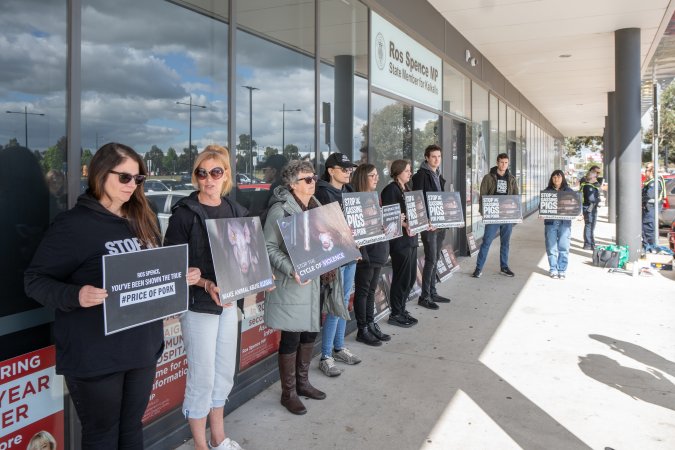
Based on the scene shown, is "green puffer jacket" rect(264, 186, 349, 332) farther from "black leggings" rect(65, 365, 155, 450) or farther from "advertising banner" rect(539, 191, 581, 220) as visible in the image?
"advertising banner" rect(539, 191, 581, 220)

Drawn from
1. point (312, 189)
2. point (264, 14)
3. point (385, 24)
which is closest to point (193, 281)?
point (312, 189)

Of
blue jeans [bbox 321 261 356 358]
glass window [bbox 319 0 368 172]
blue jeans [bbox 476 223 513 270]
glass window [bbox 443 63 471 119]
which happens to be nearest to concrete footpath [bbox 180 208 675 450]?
blue jeans [bbox 321 261 356 358]

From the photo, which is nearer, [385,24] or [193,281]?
[193,281]

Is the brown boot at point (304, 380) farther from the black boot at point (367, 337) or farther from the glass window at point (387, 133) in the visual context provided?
the glass window at point (387, 133)

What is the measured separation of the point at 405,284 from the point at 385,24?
3.12m

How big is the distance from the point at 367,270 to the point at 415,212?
102 cm

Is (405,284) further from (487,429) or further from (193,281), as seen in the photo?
(193,281)

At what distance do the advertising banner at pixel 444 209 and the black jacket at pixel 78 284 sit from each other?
4140 millimetres

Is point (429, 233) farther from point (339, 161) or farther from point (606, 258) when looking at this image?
point (606, 258)

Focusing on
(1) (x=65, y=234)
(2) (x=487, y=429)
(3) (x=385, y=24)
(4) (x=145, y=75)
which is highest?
(3) (x=385, y=24)

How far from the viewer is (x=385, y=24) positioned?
20.1 feet

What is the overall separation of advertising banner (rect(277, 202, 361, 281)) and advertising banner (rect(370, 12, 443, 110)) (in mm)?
2876

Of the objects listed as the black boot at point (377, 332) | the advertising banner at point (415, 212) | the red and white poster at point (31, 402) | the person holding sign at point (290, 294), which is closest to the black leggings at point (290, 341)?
the person holding sign at point (290, 294)

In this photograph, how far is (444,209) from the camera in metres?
5.95
